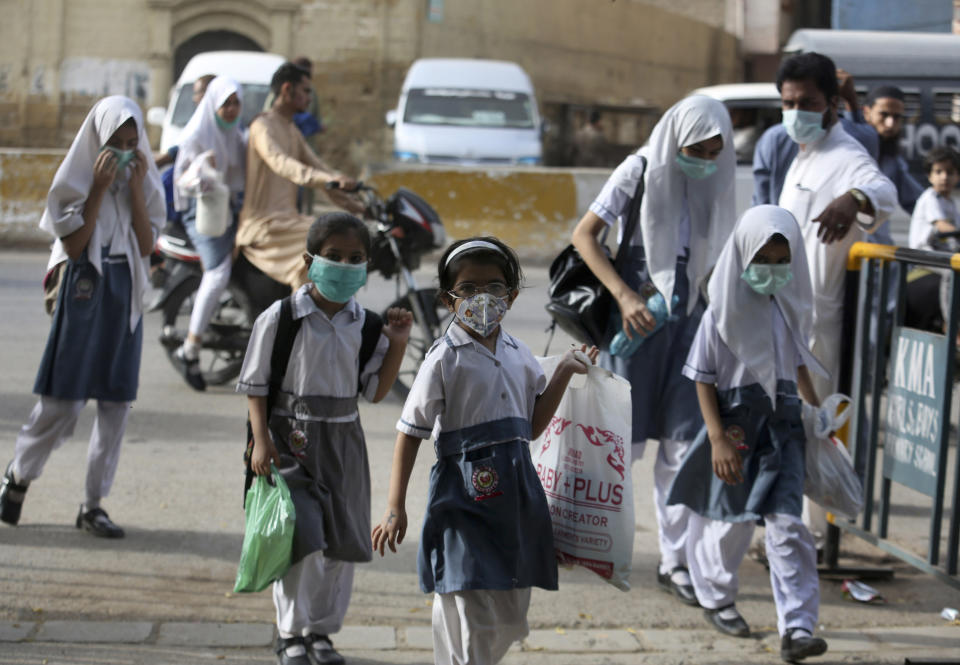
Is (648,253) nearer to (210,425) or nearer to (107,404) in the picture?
(107,404)

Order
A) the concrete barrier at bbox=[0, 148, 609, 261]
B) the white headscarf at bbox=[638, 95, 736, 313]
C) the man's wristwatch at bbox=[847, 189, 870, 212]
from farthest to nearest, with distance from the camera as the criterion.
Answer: the concrete barrier at bbox=[0, 148, 609, 261] < the man's wristwatch at bbox=[847, 189, 870, 212] < the white headscarf at bbox=[638, 95, 736, 313]

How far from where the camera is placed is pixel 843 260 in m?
4.95

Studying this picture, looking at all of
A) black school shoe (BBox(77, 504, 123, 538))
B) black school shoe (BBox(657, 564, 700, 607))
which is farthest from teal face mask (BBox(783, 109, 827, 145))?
black school shoe (BBox(77, 504, 123, 538))

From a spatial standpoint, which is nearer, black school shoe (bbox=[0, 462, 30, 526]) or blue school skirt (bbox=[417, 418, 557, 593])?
blue school skirt (bbox=[417, 418, 557, 593])

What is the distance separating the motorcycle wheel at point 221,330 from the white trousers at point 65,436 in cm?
252

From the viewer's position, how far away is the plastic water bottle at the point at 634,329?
14.7 feet

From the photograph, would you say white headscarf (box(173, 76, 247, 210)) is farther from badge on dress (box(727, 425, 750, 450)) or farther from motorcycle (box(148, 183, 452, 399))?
badge on dress (box(727, 425, 750, 450))

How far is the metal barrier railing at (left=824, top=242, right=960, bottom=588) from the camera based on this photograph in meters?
4.26

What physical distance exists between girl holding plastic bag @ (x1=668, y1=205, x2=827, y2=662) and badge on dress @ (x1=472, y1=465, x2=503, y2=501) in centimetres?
112

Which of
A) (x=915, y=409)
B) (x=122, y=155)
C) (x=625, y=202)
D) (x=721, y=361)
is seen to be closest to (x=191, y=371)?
(x=122, y=155)

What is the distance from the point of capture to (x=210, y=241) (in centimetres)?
727

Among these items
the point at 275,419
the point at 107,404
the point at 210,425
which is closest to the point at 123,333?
the point at 107,404

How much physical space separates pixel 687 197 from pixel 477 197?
946 cm

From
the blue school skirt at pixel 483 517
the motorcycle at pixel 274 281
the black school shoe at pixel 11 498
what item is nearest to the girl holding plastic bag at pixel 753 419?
the blue school skirt at pixel 483 517
